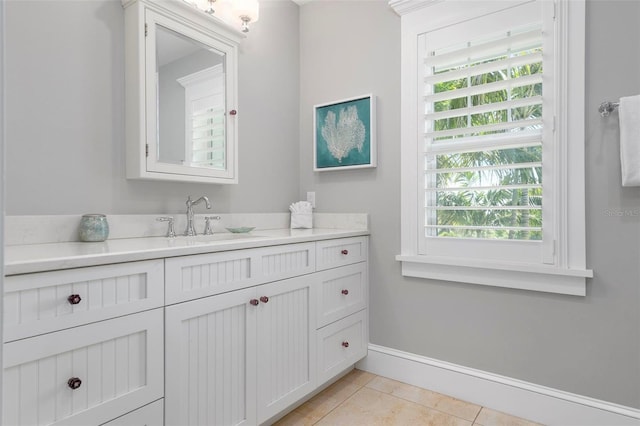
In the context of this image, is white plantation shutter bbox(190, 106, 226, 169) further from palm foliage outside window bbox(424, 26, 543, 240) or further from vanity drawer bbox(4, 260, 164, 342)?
palm foliage outside window bbox(424, 26, 543, 240)

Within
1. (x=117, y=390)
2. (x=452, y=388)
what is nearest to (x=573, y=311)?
(x=452, y=388)

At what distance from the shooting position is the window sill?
1707mm

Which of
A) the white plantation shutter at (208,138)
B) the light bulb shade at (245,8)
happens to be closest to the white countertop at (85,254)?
the white plantation shutter at (208,138)

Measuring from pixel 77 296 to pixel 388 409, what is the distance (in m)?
1.55

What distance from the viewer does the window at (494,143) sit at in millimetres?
1706

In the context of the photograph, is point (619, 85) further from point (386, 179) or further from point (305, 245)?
point (305, 245)

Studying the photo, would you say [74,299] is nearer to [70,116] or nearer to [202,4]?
[70,116]

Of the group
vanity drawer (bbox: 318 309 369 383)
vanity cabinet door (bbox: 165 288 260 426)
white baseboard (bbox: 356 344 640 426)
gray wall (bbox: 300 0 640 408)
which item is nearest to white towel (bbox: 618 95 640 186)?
gray wall (bbox: 300 0 640 408)

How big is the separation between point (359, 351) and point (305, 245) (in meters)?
0.85

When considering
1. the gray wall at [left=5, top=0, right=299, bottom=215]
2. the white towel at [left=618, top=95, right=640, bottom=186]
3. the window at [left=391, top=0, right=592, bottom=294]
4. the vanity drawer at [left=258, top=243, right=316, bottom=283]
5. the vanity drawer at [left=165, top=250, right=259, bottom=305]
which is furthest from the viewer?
the window at [left=391, top=0, right=592, bottom=294]

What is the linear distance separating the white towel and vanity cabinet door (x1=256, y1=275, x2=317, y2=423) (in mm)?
1417

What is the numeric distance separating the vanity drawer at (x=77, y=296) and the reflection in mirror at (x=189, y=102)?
0.75 metres

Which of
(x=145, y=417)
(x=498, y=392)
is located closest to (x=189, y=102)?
(x=145, y=417)

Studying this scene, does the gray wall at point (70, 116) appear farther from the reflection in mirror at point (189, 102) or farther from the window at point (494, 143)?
the window at point (494, 143)
